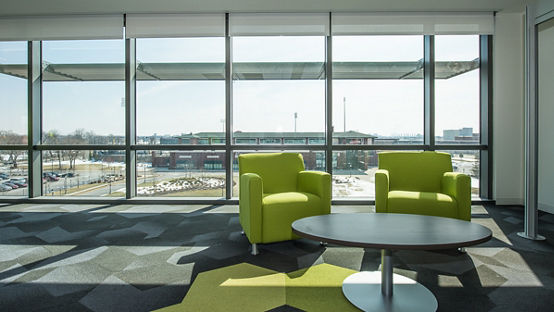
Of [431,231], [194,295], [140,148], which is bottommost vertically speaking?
[194,295]

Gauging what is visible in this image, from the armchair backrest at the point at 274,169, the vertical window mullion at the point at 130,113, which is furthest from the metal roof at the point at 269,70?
the armchair backrest at the point at 274,169

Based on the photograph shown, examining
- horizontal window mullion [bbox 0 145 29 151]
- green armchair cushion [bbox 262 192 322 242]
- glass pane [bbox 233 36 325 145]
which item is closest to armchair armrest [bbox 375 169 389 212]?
green armchair cushion [bbox 262 192 322 242]

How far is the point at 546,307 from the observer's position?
1.92 metres

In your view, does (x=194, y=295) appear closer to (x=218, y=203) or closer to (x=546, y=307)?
(x=546, y=307)

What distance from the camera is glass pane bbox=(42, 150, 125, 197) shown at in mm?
5289

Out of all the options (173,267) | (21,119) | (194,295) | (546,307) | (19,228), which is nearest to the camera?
(546,307)

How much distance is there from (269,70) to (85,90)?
10.6ft

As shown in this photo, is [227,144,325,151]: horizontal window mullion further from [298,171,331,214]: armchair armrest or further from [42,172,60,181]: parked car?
[42,172,60,181]: parked car

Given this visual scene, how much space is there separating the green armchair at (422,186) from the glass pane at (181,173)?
2.79m

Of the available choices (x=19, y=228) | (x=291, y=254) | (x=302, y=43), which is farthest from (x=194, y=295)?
(x=302, y=43)

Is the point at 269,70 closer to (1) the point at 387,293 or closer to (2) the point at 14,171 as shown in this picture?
(1) the point at 387,293

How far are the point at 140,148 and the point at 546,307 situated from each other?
210 inches

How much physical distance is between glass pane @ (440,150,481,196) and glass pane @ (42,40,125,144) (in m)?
5.72

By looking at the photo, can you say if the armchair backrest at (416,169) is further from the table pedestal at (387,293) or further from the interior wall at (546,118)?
the interior wall at (546,118)
